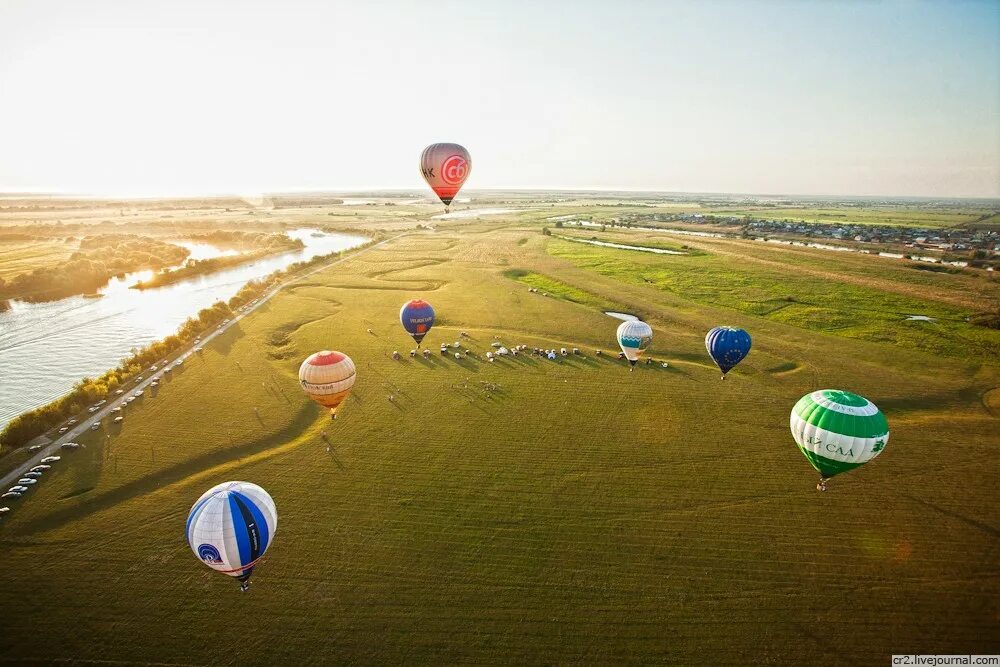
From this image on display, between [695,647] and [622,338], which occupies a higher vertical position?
[622,338]

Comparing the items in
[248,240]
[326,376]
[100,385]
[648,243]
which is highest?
[248,240]

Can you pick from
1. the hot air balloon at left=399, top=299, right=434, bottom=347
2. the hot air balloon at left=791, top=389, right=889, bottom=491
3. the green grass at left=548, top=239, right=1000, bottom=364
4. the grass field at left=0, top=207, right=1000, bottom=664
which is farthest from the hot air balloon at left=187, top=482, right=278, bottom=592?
the green grass at left=548, top=239, right=1000, bottom=364

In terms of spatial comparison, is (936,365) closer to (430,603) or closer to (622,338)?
(622,338)

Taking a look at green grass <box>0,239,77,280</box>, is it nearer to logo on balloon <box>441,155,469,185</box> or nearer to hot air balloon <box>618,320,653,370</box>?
logo on balloon <box>441,155,469,185</box>

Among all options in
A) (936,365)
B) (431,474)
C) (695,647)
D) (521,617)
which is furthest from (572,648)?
(936,365)

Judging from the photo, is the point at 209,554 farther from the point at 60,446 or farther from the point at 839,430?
the point at 839,430

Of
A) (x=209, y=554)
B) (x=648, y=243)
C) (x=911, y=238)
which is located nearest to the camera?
(x=209, y=554)

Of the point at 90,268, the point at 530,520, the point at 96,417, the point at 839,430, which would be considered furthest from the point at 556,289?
the point at 90,268
